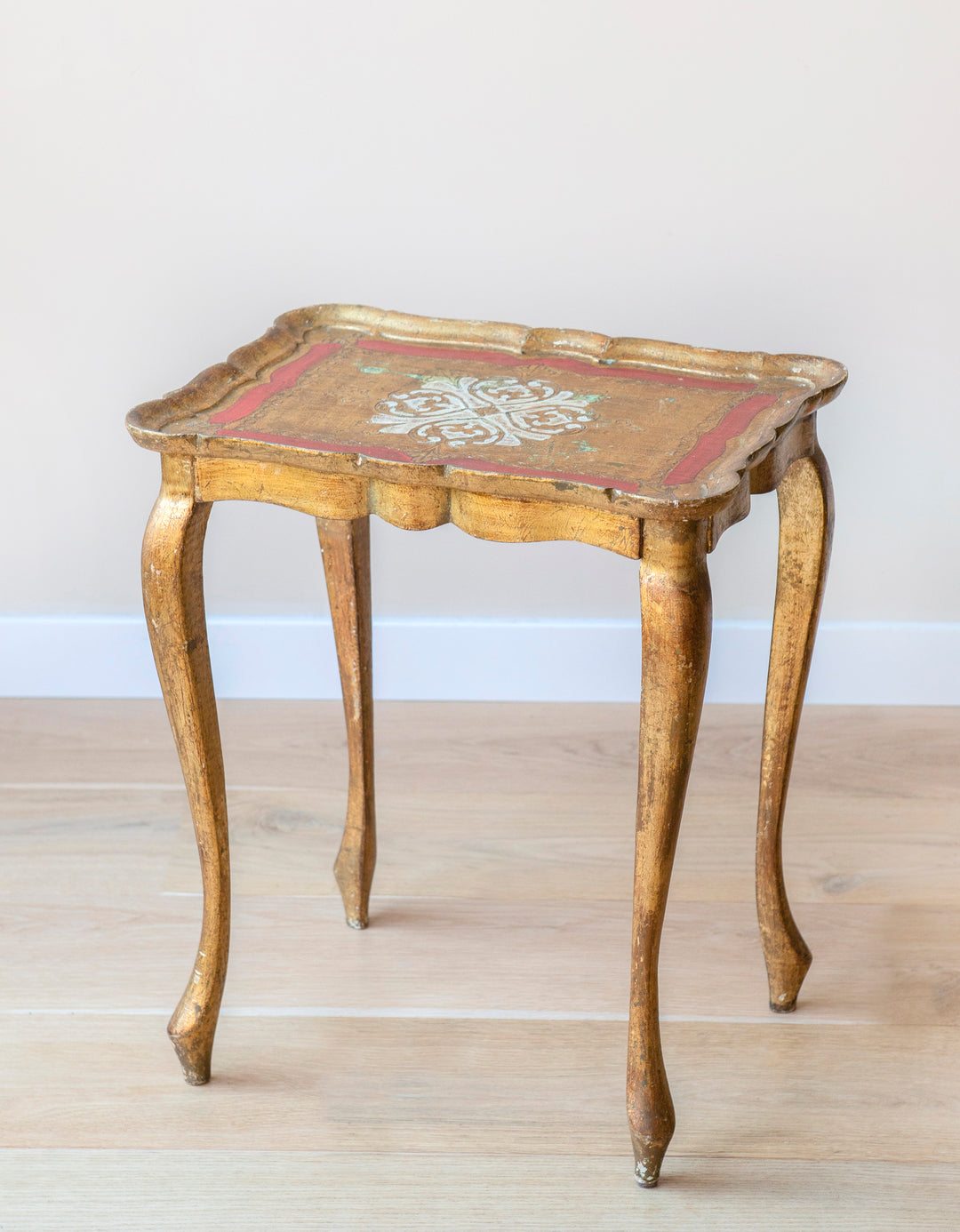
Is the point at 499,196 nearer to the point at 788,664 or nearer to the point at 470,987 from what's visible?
the point at 788,664

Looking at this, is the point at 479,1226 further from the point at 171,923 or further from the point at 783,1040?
the point at 171,923

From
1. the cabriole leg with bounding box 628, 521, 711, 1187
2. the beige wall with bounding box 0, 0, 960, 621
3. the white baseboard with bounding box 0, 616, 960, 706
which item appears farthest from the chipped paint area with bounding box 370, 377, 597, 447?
the white baseboard with bounding box 0, 616, 960, 706

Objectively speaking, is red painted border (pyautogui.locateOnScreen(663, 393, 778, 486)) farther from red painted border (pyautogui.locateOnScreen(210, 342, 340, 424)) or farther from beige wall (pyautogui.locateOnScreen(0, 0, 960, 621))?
beige wall (pyautogui.locateOnScreen(0, 0, 960, 621))

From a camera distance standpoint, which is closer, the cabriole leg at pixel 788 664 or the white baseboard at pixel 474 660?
the cabriole leg at pixel 788 664

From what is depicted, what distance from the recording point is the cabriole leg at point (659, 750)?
35.2 inches

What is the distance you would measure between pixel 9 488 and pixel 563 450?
111cm

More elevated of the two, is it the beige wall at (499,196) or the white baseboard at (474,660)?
the beige wall at (499,196)

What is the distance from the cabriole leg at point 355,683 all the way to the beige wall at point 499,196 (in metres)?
0.50

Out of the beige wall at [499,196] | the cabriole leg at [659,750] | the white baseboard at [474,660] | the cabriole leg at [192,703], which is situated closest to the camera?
the cabriole leg at [659,750]

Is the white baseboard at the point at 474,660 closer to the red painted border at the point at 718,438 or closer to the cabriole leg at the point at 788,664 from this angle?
the cabriole leg at the point at 788,664

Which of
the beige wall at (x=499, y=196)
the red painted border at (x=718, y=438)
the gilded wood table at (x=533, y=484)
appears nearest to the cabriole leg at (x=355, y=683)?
the gilded wood table at (x=533, y=484)

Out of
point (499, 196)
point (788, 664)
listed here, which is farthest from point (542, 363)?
point (499, 196)

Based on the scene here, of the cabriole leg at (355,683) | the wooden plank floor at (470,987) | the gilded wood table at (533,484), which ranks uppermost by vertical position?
the gilded wood table at (533,484)

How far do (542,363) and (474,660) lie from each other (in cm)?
76
